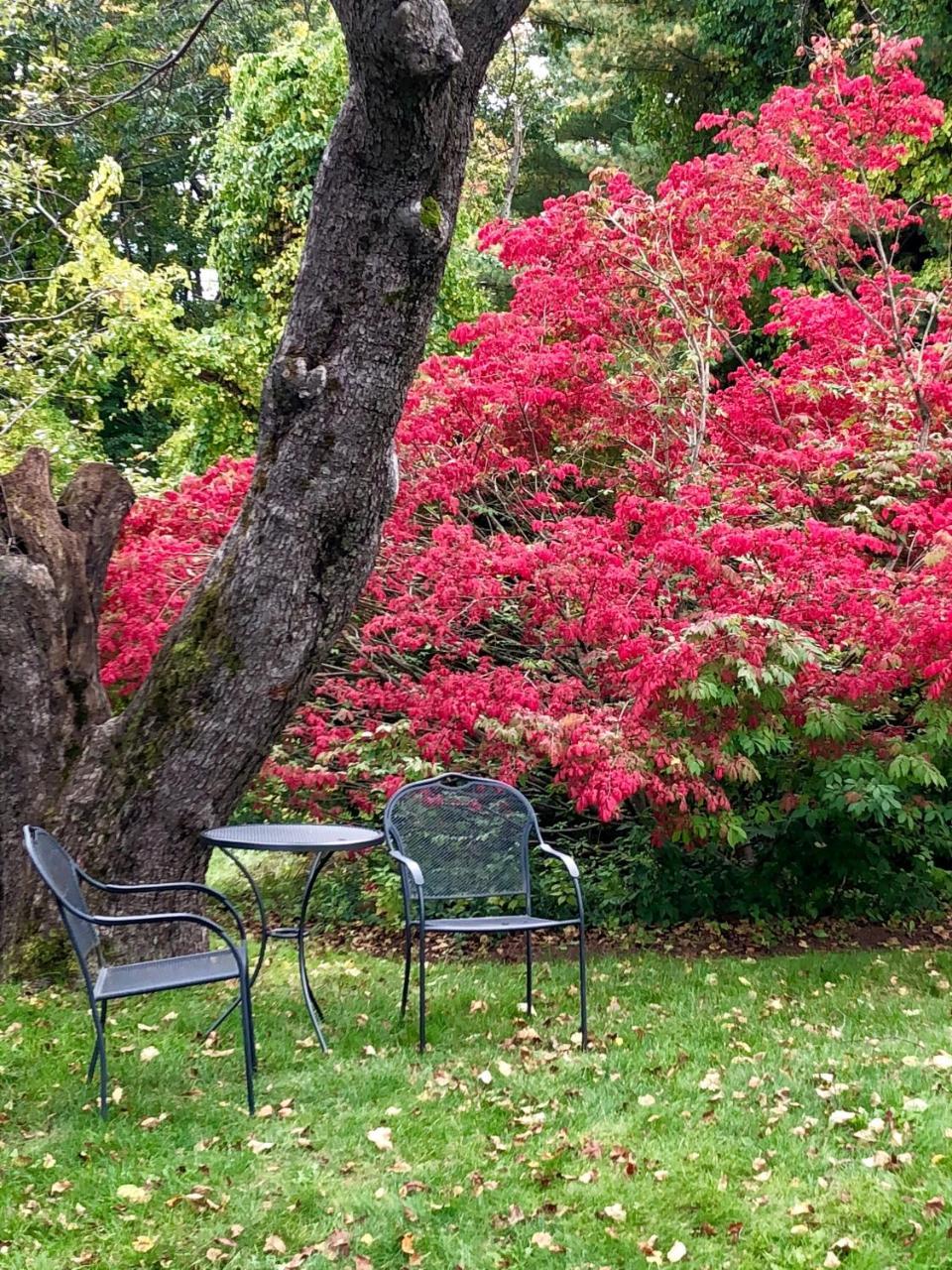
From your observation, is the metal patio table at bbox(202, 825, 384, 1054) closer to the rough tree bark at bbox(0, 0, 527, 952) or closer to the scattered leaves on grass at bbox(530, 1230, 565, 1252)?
the rough tree bark at bbox(0, 0, 527, 952)

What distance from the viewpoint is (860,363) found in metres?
6.49

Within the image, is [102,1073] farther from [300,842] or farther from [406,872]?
→ [406,872]

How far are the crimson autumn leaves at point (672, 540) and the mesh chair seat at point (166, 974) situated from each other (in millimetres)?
1620

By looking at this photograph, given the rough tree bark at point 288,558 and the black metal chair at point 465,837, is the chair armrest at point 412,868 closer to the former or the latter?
the black metal chair at point 465,837

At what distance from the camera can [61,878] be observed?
346 centimetres

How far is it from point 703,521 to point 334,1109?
3.61 metres

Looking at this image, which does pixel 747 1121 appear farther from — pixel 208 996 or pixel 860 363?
pixel 860 363

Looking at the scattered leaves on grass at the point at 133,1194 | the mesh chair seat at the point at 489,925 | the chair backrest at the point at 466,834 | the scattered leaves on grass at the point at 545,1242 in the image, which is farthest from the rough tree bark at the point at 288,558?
the scattered leaves on grass at the point at 545,1242

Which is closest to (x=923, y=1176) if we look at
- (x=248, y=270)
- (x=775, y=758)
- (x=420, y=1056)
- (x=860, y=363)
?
(x=420, y=1056)

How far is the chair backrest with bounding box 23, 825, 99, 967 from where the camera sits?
3.22 meters

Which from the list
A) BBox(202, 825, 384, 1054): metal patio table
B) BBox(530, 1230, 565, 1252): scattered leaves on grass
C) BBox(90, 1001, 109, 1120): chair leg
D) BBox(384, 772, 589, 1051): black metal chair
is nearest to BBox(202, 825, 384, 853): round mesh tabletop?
BBox(202, 825, 384, 1054): metal patio table

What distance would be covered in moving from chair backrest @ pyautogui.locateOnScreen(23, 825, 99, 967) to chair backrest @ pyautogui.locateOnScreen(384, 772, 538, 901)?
1327mm

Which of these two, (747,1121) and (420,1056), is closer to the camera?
(747,1121)

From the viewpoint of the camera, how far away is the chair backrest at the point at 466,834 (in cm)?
452
